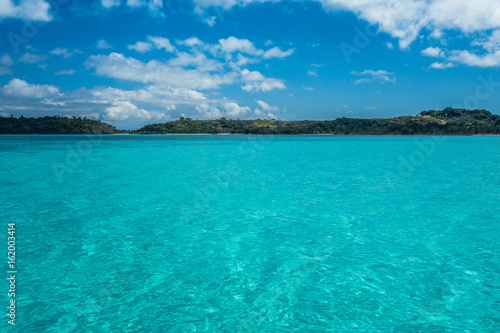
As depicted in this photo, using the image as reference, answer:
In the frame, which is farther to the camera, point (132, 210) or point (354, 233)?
point (132, 210)

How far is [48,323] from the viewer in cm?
535

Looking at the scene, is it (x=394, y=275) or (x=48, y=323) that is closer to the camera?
(x=48, y=323)

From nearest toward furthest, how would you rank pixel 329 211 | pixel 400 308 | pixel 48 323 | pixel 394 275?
1. pixel 48 323
2. pixel 400 308
3. pixel 394 275
4. pixel 329 211

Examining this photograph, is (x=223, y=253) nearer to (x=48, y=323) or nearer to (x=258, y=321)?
(x=258, y=321)

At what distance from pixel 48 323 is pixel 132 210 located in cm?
803

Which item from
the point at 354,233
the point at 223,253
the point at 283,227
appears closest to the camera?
the point at 223,253

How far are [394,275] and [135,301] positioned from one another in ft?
19.9

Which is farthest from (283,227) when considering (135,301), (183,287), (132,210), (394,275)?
(132,210)

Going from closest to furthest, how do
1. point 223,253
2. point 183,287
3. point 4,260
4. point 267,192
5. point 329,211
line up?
1. point 183,287
2. point 4,260
3. point 223,253
4. point 329,211
5. point 267,192

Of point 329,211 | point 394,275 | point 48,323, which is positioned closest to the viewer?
point 48,323

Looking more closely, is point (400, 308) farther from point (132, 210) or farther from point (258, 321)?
point (132, 210)

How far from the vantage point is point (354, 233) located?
10258 millimetres

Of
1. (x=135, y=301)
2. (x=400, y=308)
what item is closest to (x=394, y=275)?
(x=400, y=308)

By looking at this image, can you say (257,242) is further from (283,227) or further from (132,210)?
(132,210)
